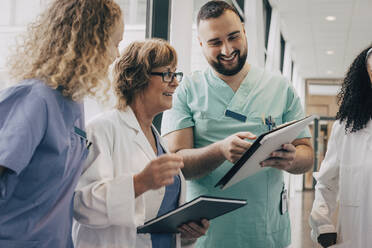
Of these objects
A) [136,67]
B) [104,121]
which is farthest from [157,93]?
[104,121]

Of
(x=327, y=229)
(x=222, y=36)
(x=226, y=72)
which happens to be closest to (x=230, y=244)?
(x=327, y=229)

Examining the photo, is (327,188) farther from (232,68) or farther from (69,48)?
(69,48)

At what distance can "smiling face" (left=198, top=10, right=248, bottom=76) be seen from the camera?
1853 mm

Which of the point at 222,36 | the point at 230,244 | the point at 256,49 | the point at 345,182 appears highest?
the point at 256,49

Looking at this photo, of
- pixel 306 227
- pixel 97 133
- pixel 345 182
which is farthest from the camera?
pixel 306 227

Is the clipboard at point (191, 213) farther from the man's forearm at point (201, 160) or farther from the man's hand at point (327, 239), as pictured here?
the man's hand at point (327, 239)

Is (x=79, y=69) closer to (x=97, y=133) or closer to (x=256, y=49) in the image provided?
(x=97, y=133)

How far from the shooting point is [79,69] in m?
1.07

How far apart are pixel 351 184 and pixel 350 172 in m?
0.05

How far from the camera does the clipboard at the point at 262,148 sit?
4.16 feet

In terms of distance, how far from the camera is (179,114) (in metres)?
1.85

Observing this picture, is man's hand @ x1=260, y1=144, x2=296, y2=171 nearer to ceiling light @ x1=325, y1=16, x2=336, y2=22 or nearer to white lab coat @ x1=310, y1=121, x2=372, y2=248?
white lab coat @ x1=310, y1=121, x2=372, y2=248

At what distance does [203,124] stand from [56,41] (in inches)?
33.8

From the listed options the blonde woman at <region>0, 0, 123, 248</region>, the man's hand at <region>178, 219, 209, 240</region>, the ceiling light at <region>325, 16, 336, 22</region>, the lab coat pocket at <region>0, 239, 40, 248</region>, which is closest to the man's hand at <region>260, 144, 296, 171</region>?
the man's hand at <region>178, 219, 209, 240</region>
